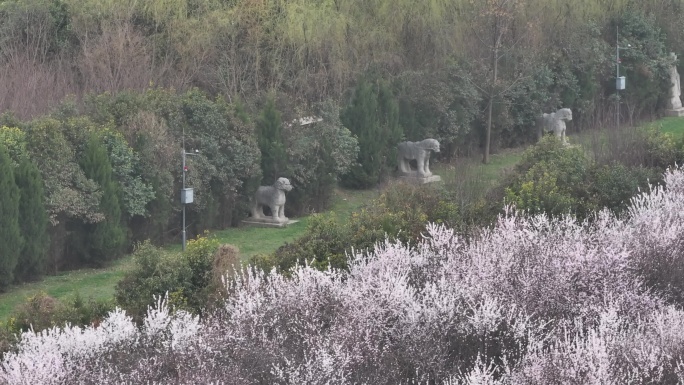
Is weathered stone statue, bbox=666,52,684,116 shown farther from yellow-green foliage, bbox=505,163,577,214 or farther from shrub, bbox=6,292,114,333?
shrub, bbox=6,292,114,333

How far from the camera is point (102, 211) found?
69.5ft

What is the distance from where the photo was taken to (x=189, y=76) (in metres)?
28.5

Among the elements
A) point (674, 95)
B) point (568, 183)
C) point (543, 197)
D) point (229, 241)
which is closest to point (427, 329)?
point (543, 197)

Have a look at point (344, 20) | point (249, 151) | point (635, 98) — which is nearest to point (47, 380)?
point (249, 151)

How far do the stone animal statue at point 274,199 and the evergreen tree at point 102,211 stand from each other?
4024mm

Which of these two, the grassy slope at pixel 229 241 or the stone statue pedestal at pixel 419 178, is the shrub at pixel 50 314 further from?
the stone statue pedestal at pixel 419 178

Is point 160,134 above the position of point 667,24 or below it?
below

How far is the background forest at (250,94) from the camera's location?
2112 cm

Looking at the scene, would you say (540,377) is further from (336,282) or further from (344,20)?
(344,20)

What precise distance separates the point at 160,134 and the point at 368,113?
7.00 meters

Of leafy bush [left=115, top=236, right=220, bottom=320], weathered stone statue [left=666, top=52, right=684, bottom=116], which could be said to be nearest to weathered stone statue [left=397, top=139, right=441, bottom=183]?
weathered stone statue [left=666, top=52, right=684, bottom=116]

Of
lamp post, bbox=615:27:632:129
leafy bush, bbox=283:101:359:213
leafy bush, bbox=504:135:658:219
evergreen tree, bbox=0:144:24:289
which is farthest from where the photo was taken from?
lamp post, bbox=615:27:632:129

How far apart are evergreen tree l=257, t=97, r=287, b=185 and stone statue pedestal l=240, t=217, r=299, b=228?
98 centimetres

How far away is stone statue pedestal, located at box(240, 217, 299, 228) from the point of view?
2453 cm
